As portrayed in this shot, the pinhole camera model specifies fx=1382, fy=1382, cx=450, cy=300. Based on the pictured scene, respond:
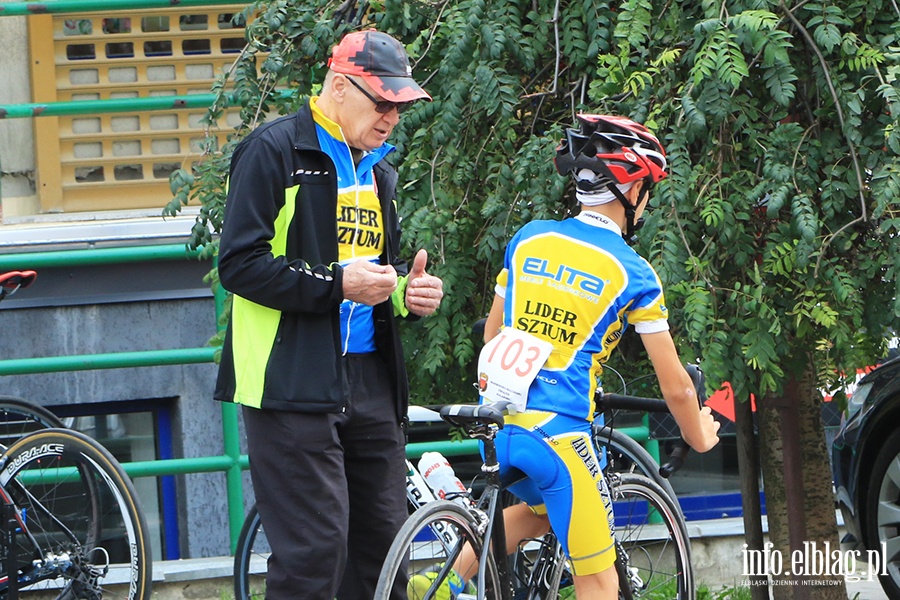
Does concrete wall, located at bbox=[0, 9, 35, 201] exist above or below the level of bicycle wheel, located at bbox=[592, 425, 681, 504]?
above

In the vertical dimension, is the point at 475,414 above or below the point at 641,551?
above

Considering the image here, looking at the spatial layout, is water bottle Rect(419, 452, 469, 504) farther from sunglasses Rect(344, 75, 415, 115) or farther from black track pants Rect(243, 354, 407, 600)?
sunglasses Rect(344, 75, 415, 115)

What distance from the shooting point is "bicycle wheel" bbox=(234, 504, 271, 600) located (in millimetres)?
5613

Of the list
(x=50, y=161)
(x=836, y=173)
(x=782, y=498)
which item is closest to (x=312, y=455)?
(x=836, y=173)

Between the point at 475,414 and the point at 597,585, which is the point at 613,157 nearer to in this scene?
the point at 475,414

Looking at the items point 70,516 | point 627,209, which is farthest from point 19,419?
point 627,209

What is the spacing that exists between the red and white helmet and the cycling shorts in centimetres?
70

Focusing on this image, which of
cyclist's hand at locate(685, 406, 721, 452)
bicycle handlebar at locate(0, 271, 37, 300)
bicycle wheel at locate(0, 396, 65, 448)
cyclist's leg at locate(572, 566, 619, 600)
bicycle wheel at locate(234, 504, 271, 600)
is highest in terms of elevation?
bicycle handlebar at locate(0, 271, 37, 300)

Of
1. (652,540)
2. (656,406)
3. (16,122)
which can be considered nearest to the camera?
(656,406)

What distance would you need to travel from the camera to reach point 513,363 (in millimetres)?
3936

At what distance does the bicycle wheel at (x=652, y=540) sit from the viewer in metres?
4.61

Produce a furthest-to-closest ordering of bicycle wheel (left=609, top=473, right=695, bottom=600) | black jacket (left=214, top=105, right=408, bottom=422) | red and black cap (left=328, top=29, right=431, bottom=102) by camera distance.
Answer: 1. bicycle wheel (left=609, top=473, right=695, bottom=600)
2. red and black cap (left=328, top=29, right=431, bottom=102)
3. black jacket (left=214, top=105, right=408, bottom=422)

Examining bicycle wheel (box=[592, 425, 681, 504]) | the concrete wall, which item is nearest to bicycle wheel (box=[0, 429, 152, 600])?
bicycle wheel (box=[592, 425, 681, 504])

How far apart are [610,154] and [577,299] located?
424 mm
